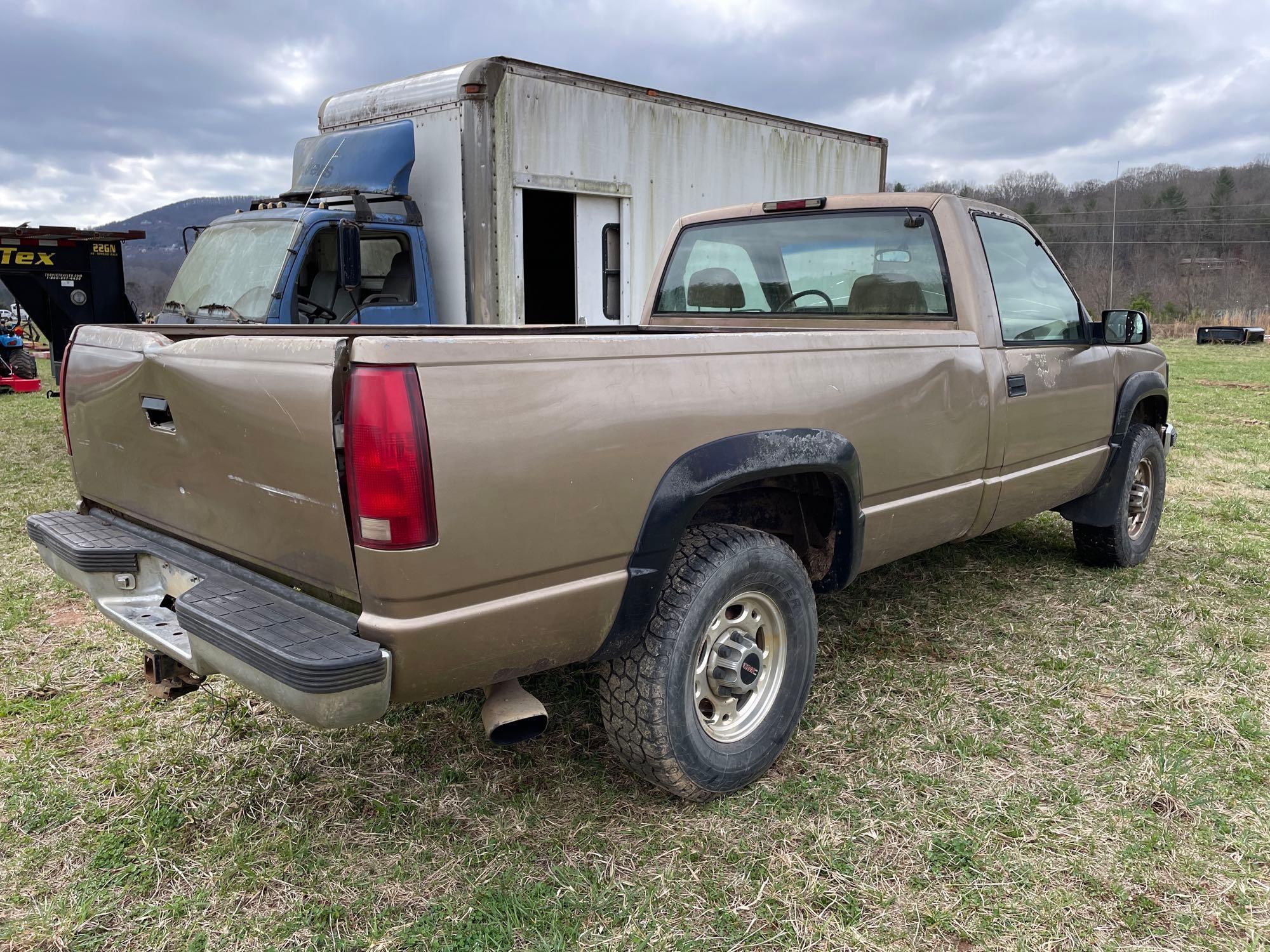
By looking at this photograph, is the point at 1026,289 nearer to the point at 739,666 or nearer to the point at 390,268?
the point at 739,666

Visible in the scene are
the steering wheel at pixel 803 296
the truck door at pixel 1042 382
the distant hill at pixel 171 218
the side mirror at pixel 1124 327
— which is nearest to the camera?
the truck door at pixel 1042 382

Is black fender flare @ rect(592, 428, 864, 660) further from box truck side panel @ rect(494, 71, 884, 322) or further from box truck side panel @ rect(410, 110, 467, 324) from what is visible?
box truck side panel @ rect(410, 110, 467, 324)

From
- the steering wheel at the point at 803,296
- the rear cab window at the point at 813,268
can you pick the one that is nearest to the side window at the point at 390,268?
the rear cab window at the point at 813,268

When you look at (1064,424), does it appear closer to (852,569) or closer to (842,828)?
(852,569)

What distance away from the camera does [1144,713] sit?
3385 millimetres

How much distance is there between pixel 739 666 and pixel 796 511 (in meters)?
0.71

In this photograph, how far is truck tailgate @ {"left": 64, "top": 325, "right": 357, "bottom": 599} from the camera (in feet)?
6.94

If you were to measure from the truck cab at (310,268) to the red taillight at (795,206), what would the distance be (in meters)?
3.24

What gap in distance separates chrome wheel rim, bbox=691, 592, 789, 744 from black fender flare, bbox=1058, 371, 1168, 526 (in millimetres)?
2429

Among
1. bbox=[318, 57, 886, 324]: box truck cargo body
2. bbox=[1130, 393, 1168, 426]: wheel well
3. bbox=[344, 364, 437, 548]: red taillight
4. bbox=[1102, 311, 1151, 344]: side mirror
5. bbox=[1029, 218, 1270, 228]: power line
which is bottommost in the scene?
bbox=[1130, 393, 1168, 426]: wheel well

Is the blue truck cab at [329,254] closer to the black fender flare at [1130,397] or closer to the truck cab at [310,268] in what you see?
the truck cab at [310,268]

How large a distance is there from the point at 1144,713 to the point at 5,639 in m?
4.68

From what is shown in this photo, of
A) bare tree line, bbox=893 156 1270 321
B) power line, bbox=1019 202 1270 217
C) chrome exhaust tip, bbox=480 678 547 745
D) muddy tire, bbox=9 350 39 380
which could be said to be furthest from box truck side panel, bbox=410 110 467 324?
power line, bbox=1019 202 1270 217

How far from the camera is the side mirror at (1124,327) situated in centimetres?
421
